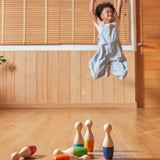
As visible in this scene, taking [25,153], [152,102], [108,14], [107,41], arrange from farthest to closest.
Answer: [152,102], [107,41], [108,14], [25,153]

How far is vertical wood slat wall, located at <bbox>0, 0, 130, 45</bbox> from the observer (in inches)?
146

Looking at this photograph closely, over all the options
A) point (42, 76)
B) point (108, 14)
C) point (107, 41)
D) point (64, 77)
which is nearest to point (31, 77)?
point (42, 76)

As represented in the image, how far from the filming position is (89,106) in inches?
141

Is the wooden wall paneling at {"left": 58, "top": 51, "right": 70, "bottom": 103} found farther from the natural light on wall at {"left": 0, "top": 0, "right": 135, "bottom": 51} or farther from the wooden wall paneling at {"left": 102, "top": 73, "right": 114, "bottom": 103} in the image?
the wooden wall paneling at {"left": 102, "top": 73, "right": 114, "bottom": 103}

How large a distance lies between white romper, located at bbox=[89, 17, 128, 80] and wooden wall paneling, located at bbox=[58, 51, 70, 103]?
1142 mm

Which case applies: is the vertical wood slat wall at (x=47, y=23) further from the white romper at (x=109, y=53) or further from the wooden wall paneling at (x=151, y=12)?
the white romper at (x=109, y=53)

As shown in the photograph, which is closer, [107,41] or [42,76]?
[107,41]

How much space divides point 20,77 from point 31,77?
0.18 m

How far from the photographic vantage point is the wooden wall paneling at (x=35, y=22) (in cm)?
372

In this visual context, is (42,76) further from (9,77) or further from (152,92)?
(152,92)

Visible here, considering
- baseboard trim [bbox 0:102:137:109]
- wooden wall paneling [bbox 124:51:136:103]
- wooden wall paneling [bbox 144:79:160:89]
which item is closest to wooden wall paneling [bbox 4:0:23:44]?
baseboard trim [bbox 0:102:137:109]

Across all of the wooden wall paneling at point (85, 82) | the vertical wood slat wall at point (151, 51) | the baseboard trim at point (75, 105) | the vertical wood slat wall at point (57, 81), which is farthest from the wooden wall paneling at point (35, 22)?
the vertical wood slat wall at point (151, 51)

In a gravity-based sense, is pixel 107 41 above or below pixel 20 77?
above

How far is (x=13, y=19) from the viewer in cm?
374
